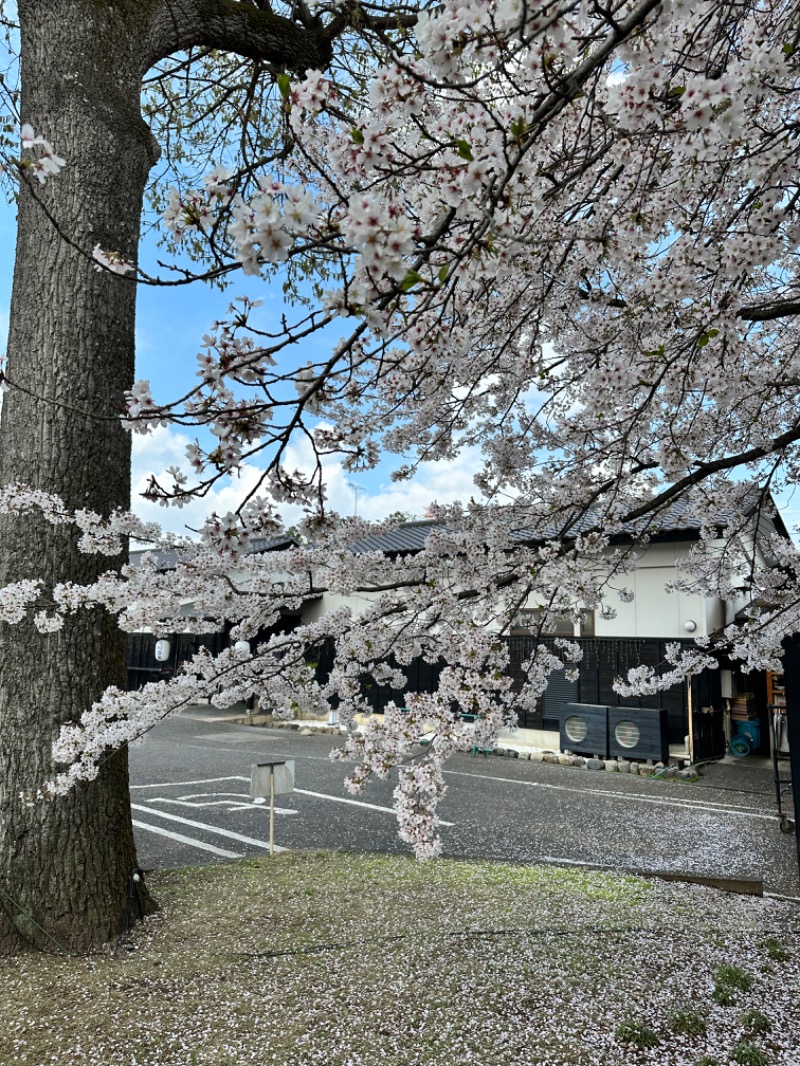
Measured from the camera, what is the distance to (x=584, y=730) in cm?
1089

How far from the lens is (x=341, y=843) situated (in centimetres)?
598

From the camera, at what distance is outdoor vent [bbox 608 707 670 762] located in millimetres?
10047

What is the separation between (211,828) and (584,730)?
6.49 metres

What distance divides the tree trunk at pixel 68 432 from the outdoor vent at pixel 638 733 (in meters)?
8.50

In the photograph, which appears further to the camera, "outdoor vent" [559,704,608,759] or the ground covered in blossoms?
"outdoor vent" [559,704,608,759]

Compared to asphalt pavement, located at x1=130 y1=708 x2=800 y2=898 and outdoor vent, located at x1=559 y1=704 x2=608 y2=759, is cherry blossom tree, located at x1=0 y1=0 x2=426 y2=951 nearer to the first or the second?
asphalt pavement, located at x1=130 y1=708 x2=800 y2=898

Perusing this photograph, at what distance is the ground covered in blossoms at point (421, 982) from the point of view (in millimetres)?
2439

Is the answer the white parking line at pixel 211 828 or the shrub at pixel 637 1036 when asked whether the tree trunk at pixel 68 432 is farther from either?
the white parking line at pixel 211 828

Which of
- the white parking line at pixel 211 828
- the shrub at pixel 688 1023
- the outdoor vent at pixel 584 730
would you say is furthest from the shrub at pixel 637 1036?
the outdoor vent at pixel 584 730

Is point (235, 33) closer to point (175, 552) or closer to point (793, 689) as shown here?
point (175, 552)

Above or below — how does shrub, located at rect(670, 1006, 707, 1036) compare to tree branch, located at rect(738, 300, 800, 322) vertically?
below

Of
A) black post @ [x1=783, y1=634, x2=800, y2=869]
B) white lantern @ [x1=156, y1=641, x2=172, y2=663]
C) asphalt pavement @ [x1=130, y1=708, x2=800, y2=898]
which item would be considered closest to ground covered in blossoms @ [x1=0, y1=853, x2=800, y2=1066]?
Result: black post @ [x1=783, y1=634, x2=800, y2=869]

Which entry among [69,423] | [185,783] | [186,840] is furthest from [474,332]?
[185,783]

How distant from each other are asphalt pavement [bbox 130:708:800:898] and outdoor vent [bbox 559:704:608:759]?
0.58 meters
